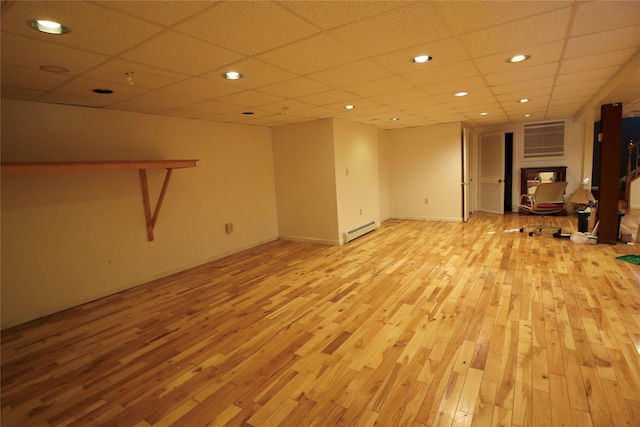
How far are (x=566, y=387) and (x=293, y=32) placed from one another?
275 cm

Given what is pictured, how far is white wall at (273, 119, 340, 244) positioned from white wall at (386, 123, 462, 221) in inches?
116

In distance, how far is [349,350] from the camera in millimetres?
2461

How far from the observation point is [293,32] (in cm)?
199

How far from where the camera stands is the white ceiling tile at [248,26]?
1.70 m

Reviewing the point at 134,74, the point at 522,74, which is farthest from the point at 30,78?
the point at 522,74

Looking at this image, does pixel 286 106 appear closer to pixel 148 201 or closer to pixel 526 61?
pixel 148 201

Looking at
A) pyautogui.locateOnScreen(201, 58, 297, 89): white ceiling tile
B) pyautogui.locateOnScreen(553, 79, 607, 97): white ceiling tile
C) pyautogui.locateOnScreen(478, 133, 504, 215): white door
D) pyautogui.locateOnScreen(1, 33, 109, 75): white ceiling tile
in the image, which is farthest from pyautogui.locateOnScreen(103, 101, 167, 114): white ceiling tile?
pyautogui.locateOnScreen(478, 133, 504, 215): white door

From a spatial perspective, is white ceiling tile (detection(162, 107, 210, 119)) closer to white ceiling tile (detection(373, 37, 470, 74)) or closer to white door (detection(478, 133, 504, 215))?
white ceiling tile (detection(373, 37, 470, 74))

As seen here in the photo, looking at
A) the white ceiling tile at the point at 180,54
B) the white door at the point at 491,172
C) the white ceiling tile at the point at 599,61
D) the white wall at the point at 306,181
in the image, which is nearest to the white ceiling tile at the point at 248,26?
the white ceiling tile at the point at 180,54

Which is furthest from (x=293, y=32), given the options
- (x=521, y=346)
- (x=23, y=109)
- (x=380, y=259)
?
(x=380, y=259)

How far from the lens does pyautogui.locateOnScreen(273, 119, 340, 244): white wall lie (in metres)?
5.53

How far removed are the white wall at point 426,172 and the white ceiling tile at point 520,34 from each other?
478 centimetres

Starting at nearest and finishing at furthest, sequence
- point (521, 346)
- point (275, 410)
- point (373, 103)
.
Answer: point (275, 410) < point (521, 346) < point (373, 103)

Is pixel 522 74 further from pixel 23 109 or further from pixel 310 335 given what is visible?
pixel 23 109
